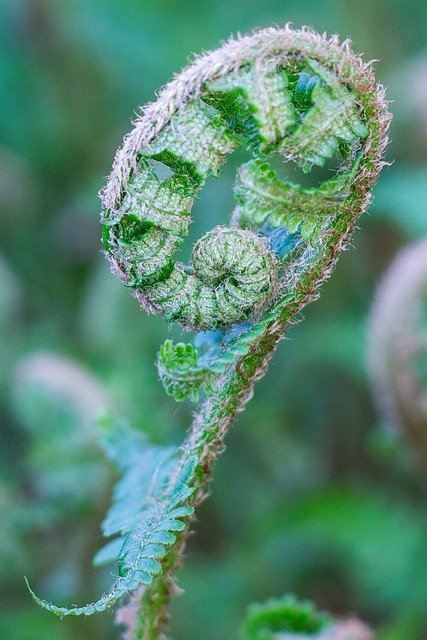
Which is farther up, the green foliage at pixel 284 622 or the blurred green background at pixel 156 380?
the blurred green background at pixel 156 380

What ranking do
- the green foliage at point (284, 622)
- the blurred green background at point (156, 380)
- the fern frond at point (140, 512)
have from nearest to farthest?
the fern frond at point (140, 512)
the green foliage at point (284, 622)
the blurred green background at point (156, 380)

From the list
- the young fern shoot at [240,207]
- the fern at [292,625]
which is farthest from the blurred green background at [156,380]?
the young fern shoot at [240,207]

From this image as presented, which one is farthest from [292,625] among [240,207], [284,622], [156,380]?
[156,380]

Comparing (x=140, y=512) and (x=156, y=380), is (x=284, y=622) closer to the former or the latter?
(x=140, y=512)

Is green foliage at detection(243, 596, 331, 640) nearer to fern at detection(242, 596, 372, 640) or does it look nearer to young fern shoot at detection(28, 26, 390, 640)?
fern at detection(242, 596, 372, 640)

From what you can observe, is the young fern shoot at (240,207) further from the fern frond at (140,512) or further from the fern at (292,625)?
the fern at (292,625)

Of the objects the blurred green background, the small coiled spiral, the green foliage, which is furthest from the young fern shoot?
the blurred green background
